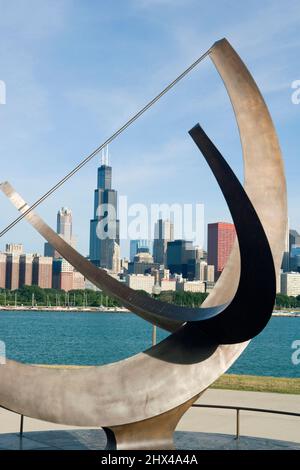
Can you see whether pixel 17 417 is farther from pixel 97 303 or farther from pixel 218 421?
pixel 97 303

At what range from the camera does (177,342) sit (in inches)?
229

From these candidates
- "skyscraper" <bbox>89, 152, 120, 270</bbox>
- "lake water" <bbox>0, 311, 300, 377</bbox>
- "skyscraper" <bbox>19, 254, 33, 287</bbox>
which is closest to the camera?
"lake water" <bbox>0, 311, 300, 377</bbox>

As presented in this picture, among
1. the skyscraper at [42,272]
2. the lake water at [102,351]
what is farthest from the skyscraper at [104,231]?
the lake water at [102,351]

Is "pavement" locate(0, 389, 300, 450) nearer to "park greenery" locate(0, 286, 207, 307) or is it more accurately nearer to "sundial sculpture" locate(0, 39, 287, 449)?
"sundial sculpture" locate(0, 39, 287, 449)

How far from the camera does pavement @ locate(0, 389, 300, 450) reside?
6611 millimetres

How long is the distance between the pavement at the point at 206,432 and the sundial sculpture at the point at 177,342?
1.10 metres

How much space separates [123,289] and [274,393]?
6.37 metres

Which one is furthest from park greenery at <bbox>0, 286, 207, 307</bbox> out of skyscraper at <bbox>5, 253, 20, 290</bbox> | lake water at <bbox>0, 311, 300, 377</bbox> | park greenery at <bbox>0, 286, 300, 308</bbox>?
lake water at <bbox>0, 311, 300, 377</bbox>

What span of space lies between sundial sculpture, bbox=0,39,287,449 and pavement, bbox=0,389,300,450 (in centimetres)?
110

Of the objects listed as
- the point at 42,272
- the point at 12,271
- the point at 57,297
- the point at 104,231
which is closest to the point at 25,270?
the point at 12,271

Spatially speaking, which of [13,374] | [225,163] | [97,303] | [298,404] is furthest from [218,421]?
[97,303]

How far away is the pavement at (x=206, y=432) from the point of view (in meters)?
6.61

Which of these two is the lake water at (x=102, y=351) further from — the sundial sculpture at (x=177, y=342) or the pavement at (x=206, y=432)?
the sundial sculpture at (x=177, y=342)

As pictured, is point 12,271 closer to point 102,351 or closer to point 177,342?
point 102,351
